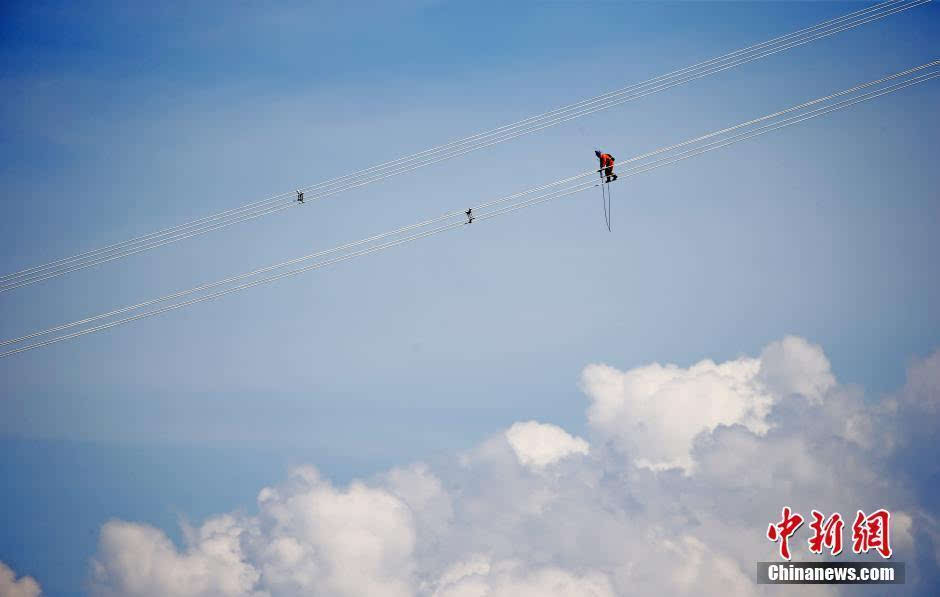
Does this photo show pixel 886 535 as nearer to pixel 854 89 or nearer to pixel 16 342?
pixel 854 89

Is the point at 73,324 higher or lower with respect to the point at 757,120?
lower

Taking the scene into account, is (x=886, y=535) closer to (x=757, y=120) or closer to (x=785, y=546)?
(x=785, y=546)

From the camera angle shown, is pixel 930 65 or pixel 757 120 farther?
pixel 930 65

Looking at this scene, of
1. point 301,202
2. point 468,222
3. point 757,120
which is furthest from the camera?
point 301,202

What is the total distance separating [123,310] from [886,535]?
7963 cm

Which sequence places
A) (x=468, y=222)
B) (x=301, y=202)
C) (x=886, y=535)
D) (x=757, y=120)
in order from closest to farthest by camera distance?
(x=757, y=120), (x=468, y=222), (x=301, y=202), (x=886, y=535)

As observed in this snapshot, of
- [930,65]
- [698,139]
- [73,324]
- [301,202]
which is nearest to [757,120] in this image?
[698,139]

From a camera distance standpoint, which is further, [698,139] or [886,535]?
[886,535]

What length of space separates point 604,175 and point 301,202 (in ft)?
56.9

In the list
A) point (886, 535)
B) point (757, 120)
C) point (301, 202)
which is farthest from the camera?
point (886, 535)

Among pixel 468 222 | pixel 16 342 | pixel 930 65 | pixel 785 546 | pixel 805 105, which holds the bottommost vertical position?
pixel 785 546

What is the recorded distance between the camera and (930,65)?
45188 mm

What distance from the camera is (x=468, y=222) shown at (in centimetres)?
4506

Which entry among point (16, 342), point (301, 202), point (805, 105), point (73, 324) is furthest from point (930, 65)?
point (16, 342)
